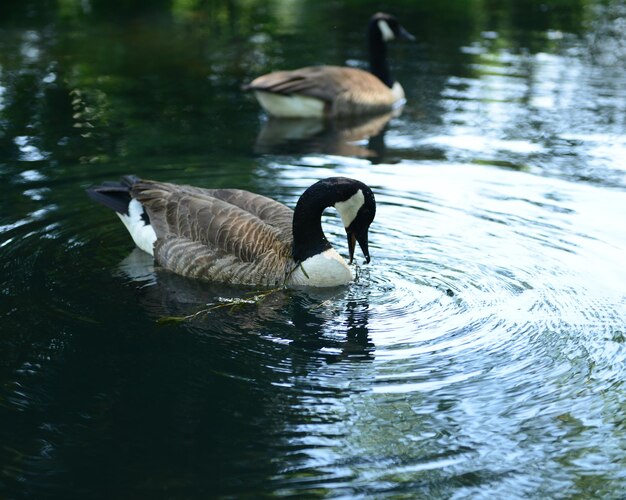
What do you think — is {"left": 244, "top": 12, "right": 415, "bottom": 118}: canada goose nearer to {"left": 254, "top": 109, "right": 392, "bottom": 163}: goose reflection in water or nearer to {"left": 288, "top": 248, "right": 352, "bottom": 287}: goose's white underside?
{"left": 254, "top": 109, "right": 392, "bottom": 163}: goose reflection in water

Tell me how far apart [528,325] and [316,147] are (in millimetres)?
6294

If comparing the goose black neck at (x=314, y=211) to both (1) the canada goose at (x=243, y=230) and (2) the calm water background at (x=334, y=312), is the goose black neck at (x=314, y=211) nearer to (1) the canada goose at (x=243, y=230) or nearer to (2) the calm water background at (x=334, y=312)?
(1) the canada goose at (x=243, y=230)

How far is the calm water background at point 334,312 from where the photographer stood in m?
6.05

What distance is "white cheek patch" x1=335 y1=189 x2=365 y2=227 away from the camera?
28.6ft

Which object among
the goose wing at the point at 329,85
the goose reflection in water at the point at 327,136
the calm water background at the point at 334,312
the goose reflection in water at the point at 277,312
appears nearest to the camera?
the calm water background at the point at 334,312

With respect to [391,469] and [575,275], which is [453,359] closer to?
[391,469]

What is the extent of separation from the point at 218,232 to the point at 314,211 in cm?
100

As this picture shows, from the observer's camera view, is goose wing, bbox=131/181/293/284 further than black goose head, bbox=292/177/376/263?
Yes

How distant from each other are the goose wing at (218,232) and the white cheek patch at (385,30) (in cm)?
777

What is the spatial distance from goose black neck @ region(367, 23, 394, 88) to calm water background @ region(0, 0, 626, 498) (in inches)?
33.9

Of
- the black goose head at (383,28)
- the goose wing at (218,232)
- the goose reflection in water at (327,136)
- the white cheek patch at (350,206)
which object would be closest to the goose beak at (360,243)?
the white cheek patch at (350,206)

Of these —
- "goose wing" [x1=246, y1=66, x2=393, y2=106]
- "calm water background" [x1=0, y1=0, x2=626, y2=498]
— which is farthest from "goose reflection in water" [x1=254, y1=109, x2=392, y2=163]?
"goose wing" [x1=246, y1=66, x2=393, y2=106]

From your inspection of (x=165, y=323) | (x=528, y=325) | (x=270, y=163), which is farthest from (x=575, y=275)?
(x=270, y=163)

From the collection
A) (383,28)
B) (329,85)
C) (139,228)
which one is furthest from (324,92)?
(139,228)
